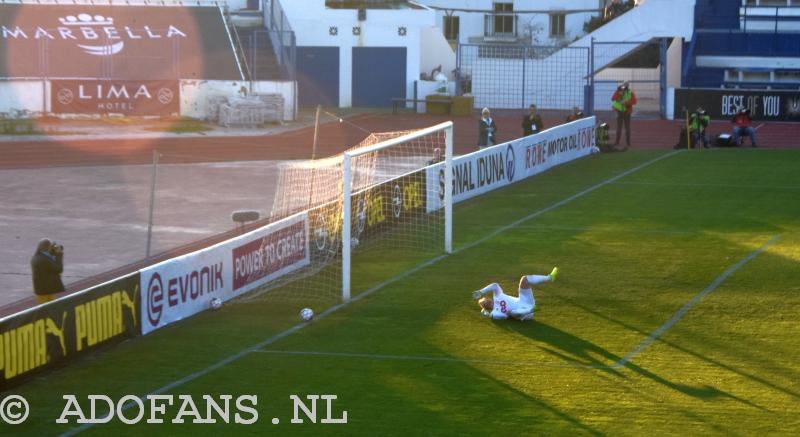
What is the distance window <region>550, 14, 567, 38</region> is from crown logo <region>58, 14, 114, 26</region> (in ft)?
103

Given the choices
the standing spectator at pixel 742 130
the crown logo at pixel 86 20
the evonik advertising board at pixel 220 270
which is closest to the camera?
the evonik advertising board at pixel 220 270

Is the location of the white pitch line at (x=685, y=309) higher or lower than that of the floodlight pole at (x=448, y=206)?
lower

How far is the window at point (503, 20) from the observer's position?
61.8m

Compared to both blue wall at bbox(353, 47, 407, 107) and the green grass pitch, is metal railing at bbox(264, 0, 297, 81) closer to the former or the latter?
blue wall at bbox(353, 47, 407, 107)

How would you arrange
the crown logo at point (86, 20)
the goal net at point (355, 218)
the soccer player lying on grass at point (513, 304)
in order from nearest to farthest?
the soccer player lying on grass at point (513, 304), the goal net at point (355, 218), the crown logo at point (86, 20)

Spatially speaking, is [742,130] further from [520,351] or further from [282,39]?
[520,351]

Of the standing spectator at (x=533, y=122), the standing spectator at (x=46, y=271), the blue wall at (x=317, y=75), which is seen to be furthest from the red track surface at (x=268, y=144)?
the standing spectator at (x=46, y=271)

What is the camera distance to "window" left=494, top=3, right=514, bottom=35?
61750mm

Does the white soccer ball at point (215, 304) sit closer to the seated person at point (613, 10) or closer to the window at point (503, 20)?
the seated person at point (613, 10)

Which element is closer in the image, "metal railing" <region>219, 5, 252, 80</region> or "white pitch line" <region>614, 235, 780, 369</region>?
"white pitch line" <region>614, 235, 780, 369</region>

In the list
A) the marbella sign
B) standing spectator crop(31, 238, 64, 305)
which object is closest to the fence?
the marbella sign

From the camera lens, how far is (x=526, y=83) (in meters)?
42.3

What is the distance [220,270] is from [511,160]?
11.9 metres

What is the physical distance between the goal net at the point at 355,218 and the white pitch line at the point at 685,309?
396 cm
